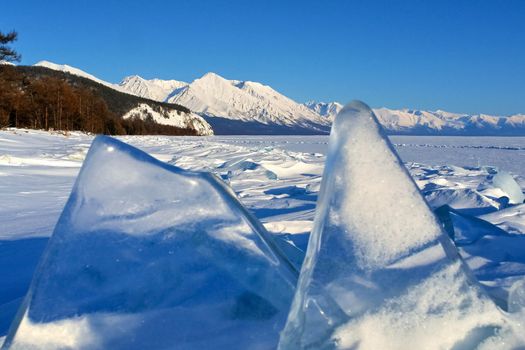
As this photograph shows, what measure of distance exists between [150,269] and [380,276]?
0.50 metres

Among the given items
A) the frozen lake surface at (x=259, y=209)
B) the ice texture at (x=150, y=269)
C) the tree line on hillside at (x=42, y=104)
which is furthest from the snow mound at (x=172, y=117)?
the ice texture at (x=150, y=269)

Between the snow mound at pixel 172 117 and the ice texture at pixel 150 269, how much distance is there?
9758 centimetres

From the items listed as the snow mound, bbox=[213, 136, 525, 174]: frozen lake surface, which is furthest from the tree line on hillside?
the snow mound

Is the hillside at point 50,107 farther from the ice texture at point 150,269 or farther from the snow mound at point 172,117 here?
the snow mound at point 172,117

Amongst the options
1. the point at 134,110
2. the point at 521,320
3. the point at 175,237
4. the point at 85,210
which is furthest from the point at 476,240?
the point at 134,110

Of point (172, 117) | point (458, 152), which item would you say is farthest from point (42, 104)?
point (172, 117)

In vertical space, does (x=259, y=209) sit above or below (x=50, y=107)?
below

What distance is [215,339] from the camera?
0.91 m

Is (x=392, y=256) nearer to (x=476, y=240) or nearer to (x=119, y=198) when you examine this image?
(x=119, y=198)

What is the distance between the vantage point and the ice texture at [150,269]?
35.4 inches

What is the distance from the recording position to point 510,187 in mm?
4184

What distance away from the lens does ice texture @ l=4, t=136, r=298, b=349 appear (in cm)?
90

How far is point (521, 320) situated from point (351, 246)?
377mm

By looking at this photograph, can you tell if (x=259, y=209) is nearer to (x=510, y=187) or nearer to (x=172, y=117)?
(x=510, y=187)
